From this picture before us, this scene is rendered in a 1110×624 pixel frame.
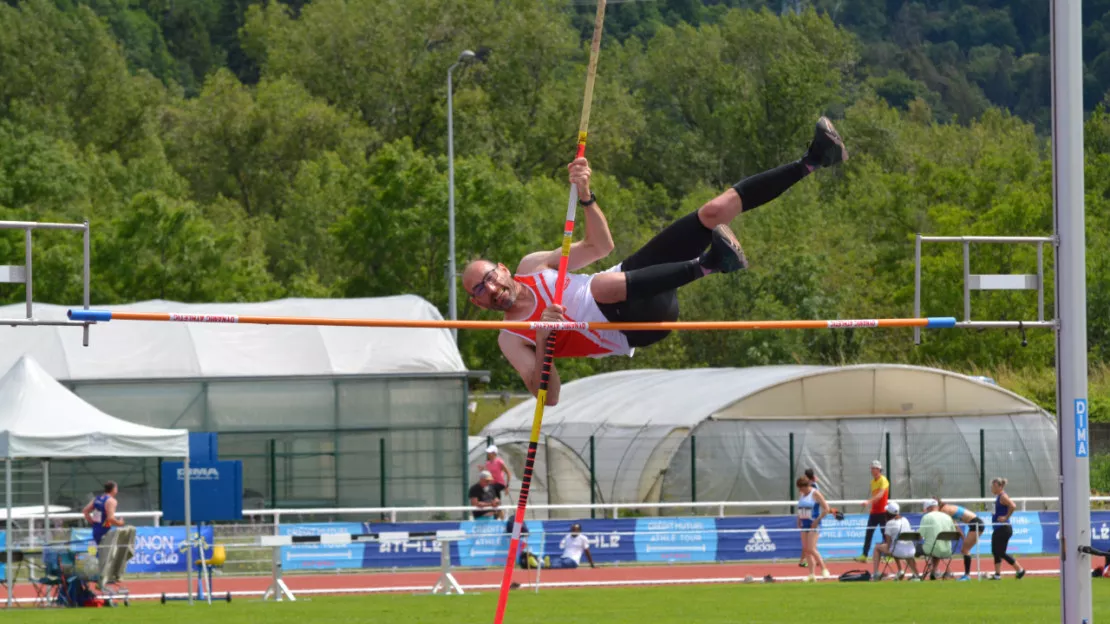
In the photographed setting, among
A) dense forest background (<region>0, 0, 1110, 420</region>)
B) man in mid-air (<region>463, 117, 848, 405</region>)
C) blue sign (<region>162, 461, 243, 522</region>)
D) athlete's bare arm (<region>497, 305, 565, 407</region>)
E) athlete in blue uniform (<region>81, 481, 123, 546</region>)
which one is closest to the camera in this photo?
man in mid-air (<region>463, 117, 848, 405</region>)

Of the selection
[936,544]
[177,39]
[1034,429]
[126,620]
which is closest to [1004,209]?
[1034,429]

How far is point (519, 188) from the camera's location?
115ft

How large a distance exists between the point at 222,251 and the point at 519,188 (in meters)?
5.94

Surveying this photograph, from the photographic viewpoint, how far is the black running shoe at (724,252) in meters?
7.46

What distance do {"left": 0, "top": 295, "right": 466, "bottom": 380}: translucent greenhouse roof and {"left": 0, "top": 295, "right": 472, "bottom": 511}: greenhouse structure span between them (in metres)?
0.02

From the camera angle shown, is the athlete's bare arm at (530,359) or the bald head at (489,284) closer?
the bald head at (489,284)

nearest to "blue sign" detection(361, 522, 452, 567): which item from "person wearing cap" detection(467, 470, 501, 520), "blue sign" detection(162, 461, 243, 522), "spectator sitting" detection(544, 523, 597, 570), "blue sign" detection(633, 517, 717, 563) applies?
"person wearing cap" detection(467, 470, 501, 520)

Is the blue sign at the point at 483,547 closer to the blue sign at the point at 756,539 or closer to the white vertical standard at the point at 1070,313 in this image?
the blue sign at the point at 756,539

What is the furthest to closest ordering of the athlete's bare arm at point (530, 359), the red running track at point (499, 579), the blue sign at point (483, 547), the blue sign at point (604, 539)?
1. the blue sign at point (604, 539)
2. the blue sign at point (483, 547)
3. the red running track at point (499, 579)
4. the athlete's bare arm at point (530, 359)

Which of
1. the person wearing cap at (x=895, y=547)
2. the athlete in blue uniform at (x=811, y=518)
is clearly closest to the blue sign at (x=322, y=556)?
the athlete in blue uniform at (x=811, y=518)

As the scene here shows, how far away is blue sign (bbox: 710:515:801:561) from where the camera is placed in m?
19.9

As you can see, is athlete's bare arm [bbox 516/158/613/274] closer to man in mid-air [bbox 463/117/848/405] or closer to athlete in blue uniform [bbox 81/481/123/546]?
man in mid-air [bbox 463/117/848/405]

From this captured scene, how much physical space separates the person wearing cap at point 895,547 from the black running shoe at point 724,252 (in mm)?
10643

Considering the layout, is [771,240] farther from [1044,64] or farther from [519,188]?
[1044,64]
